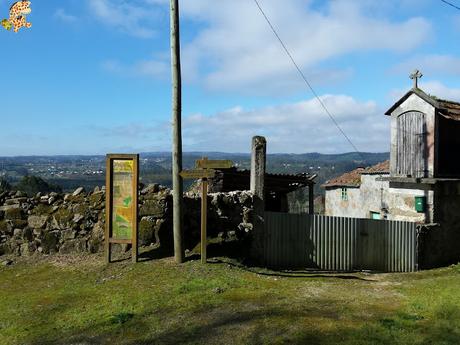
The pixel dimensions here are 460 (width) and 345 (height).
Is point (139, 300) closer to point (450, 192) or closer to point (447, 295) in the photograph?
point (447, 295)

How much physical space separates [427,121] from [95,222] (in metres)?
13.0

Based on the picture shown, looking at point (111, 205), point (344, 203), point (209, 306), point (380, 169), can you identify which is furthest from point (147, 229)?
point (344, 203)

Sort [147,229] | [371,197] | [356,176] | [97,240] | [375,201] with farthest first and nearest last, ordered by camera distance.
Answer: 1. [356,176]
2. [371,197]
3. [375,201]
4. [97,240]
5. [147,229]

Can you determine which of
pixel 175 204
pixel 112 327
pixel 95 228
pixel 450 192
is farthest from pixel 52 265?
pixel 450 192

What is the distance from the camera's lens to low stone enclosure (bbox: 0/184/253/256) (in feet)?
39.2

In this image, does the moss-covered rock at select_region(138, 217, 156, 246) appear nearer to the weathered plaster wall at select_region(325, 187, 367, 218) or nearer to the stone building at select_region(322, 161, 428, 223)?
the stone building at select_region(322, 161, 428, 223)

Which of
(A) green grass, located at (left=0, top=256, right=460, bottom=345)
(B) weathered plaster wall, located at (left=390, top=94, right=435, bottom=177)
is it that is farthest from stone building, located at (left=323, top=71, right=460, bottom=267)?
(A) green grass, located at (left=0, top=256, right=460, bottom=345)

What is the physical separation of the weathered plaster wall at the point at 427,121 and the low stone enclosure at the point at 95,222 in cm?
869

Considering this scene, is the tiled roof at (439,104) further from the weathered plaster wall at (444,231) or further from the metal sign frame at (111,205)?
the metal sign frame at (111,205)

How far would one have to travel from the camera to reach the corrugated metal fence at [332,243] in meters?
12.9

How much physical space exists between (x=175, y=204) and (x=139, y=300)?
2.93m

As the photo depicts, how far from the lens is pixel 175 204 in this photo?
1088 centimetres

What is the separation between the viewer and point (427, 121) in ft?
57.0

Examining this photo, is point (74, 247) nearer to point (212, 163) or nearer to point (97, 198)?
point (97, 198)
